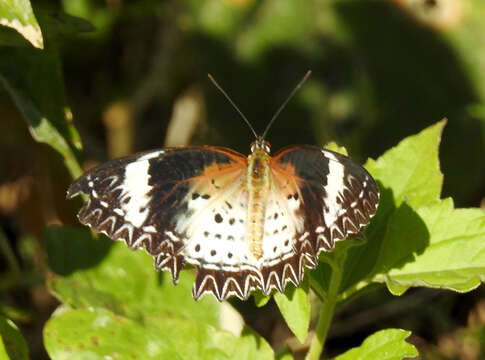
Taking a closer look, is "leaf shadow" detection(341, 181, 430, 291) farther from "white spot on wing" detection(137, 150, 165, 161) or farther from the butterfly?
"white spot on wing" detection(137, 150, 165, 161)

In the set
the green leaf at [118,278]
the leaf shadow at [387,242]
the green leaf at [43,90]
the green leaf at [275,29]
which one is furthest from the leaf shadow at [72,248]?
the green leaf at [275,29]

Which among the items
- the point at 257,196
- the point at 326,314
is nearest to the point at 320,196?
the point at 257,196

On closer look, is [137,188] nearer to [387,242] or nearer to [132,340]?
[132,340]

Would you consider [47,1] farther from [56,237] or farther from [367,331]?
[367,331]

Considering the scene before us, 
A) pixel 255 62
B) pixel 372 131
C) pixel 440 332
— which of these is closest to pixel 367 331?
pixel 440 332

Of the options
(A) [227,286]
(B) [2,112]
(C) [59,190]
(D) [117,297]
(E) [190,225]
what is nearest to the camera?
(A) [227,286]
